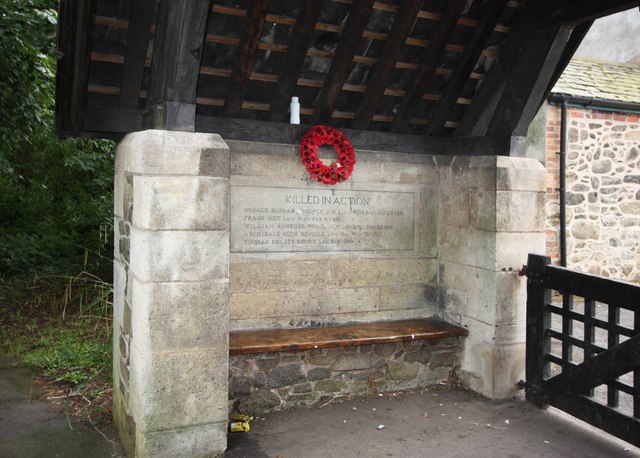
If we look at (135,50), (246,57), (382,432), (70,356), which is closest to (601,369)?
(382,432)

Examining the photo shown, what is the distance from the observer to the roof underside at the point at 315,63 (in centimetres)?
398

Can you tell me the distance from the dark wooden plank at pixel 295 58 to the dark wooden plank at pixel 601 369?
3.09m

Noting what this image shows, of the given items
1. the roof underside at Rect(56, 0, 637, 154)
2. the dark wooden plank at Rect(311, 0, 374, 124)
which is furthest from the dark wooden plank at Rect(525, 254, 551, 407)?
the dark wooden plank at Rect(311, 0, 374, 124)

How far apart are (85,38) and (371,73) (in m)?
2.21

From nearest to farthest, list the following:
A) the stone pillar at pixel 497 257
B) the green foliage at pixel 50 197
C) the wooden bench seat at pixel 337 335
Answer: the wooden bench seat at pixel 337 335
the stone pillar at pixel 497 257
the green foliage at pixel 50 197

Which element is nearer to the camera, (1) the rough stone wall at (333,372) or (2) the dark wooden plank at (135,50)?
(2) the dark wooden plank at (135,50)

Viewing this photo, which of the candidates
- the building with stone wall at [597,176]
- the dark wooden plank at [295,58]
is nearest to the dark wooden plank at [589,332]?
the dark wooden plank at [295,58]

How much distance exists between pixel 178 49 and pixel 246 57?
657 mm

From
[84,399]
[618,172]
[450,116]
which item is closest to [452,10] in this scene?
[450,116]

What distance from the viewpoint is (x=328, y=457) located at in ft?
13.9

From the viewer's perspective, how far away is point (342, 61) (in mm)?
4598

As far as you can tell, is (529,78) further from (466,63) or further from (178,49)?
(178,49)

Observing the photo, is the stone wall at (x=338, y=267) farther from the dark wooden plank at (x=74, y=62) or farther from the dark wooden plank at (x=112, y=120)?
the dark wooden plank at (x=74, y=62)

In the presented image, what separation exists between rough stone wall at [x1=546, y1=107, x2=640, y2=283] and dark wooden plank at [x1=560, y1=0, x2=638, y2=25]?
214 inches
